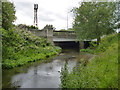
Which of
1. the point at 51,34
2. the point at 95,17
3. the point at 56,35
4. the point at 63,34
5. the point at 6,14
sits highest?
the point at 95,17

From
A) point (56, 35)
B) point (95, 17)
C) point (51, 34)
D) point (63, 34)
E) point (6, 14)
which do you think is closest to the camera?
point (6, 14)

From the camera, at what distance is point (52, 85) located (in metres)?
5.91

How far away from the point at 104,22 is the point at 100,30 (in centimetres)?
121

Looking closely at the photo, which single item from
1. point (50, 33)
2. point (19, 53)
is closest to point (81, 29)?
point (50, 33)

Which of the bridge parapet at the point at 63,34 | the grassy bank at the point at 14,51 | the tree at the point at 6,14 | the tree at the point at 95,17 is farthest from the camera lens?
the bridge parapet at the point at 63,34

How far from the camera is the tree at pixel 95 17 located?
46.3 ft

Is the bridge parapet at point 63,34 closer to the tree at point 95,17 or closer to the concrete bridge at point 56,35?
the concrete bridge at point 56,35

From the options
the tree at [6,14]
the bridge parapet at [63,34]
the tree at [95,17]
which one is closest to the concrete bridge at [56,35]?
the bridge parapet at [63,34]

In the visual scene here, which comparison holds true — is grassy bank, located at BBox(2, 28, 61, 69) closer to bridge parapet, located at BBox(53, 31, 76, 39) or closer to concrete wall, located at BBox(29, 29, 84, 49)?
concrete wall, located at BBox(29, 29, 84, 49)

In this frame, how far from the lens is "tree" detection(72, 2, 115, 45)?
1412 cm

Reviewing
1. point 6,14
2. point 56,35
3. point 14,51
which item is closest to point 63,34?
point 56,35

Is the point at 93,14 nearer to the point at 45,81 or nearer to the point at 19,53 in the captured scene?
the point at 19,53

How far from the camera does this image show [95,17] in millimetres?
14445

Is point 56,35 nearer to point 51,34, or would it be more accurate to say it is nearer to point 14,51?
point 51,34
